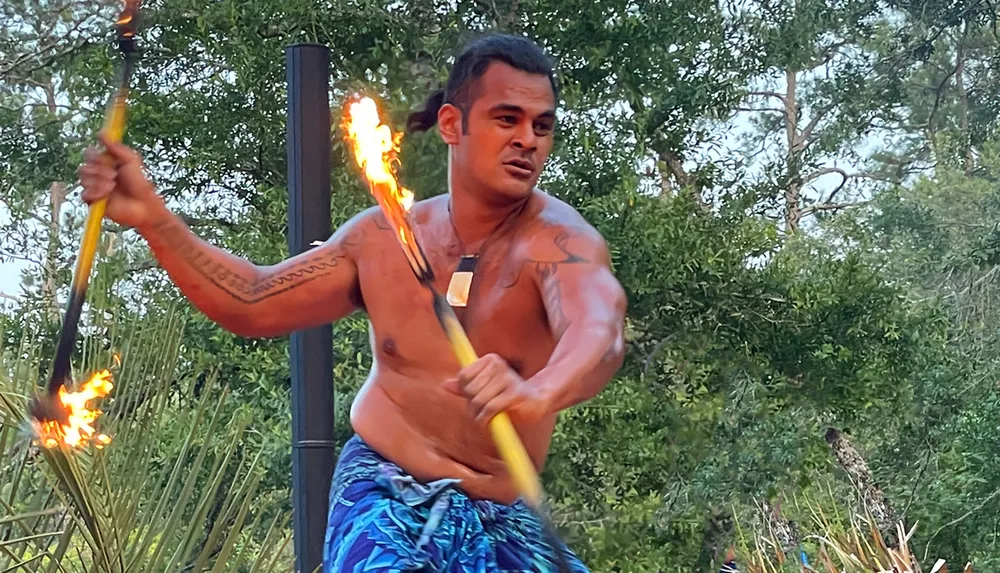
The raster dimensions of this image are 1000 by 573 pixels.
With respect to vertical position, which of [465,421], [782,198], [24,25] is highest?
[24,25]

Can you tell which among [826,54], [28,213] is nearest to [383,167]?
[28,213]

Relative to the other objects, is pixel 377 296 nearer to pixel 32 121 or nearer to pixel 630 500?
pixel 630 500

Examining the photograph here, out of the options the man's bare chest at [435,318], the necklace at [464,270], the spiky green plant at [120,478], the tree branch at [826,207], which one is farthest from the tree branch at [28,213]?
the necklace at [464,270]

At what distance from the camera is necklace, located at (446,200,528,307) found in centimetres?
205

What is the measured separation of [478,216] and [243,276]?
1.22ft

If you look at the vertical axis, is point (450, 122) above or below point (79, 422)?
above

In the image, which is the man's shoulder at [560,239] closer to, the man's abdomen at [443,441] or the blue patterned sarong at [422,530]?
the man's abdomen at [443,441]

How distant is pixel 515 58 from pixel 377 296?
407mm

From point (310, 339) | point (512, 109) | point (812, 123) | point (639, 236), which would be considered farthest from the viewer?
point (812, 123)

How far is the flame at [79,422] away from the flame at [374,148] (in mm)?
452

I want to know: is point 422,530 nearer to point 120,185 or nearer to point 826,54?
point 120,185

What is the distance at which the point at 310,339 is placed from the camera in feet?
10.5

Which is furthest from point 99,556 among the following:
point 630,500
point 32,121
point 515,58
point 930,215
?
point 930,215

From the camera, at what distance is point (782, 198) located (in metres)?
7.56
